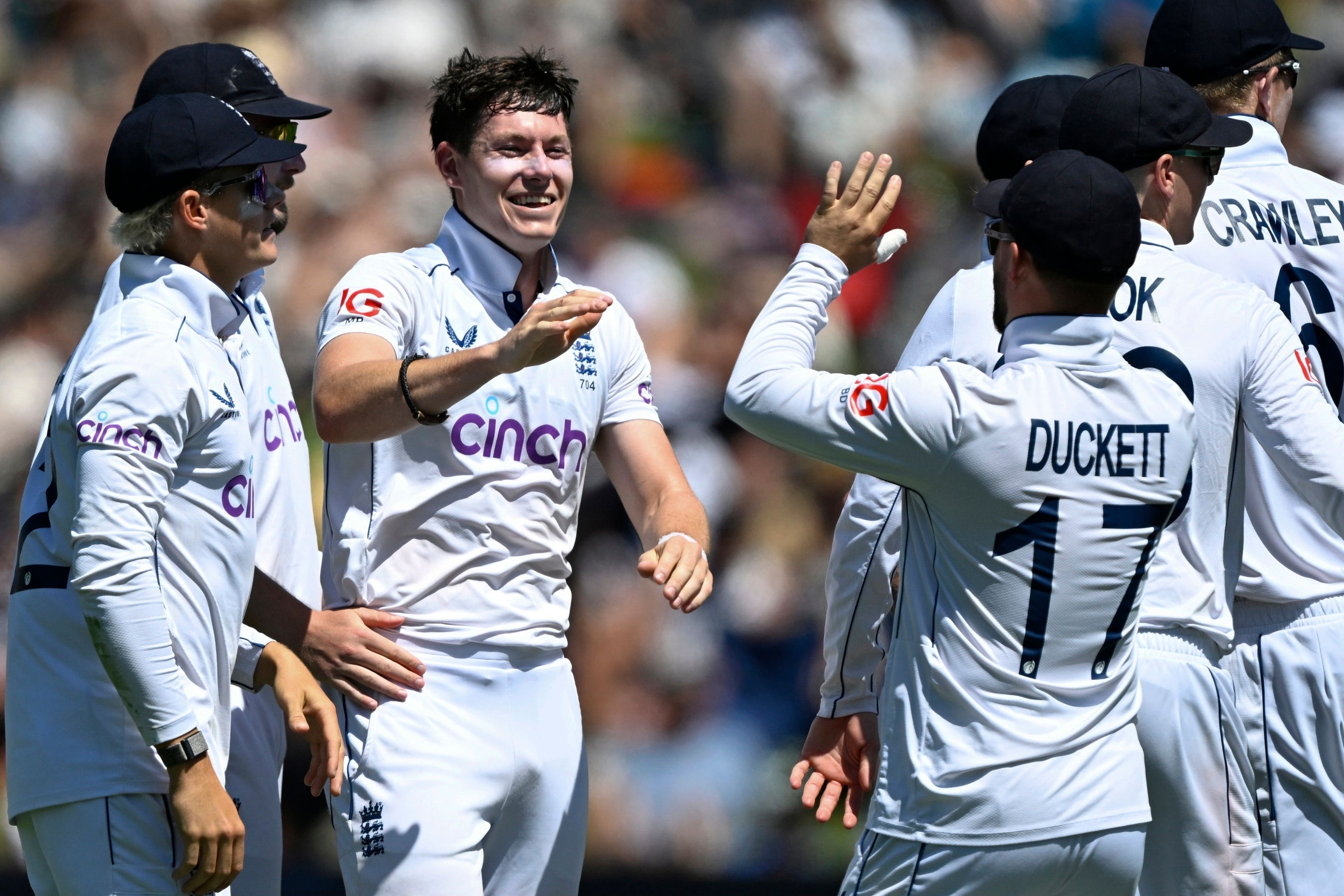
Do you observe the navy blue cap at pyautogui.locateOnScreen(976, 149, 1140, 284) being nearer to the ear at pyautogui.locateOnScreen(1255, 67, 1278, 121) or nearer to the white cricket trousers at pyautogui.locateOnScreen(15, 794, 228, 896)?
the ear at pyautogui.locateOnScreen(1255, 67, 1278, 121)

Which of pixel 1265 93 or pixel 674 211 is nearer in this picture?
pixel 1265 93

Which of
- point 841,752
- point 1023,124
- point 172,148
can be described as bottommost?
point 841,752

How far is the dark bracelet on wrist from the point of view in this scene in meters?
2.72

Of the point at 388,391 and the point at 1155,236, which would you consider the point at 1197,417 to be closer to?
the point at 1155,236

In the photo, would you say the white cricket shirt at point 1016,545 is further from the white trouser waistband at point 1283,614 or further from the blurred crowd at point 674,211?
the blurred crowd at point 674,211

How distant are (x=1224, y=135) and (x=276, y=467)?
2.12 m

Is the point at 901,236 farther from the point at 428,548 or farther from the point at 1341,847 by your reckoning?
the point at 1341,847

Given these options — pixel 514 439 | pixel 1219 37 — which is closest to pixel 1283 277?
pixel 1219 37

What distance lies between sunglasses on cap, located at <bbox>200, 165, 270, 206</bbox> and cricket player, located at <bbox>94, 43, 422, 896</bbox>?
0.07 metres

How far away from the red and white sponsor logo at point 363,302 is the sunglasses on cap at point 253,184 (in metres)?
0.24

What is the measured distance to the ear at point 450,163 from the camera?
3.22 meters

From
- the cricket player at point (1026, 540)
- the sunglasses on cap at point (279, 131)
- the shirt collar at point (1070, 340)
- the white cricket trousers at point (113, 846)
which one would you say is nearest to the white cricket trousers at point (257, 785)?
the white cricket trousers at point (113, 846)

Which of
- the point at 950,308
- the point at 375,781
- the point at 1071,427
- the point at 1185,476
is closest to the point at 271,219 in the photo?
the point at 375,781

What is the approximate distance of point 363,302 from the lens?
2.94 metres
